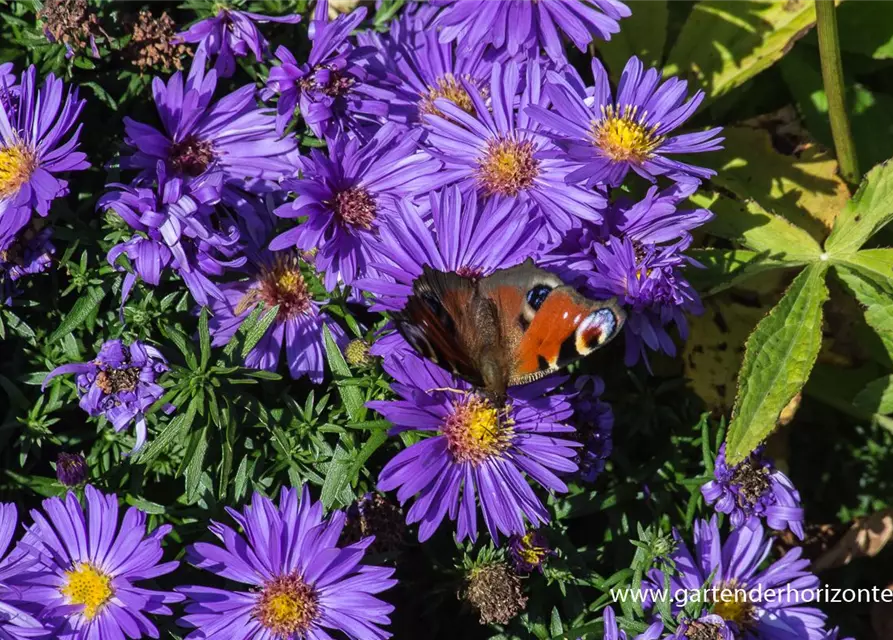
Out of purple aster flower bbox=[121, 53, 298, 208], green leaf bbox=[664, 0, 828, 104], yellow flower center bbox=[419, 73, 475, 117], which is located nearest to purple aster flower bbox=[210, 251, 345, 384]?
purple aster flower bbox=[121, 53, 298, 208]

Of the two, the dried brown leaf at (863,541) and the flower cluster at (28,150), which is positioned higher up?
the flower cluster at (28,150)

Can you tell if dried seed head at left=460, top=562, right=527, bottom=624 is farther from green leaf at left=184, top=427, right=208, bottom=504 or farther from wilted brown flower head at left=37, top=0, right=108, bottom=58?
wilted brown flower head at left=37, top=0, right=108, bottom=58

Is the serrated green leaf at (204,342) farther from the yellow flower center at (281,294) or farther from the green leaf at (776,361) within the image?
the green leaf at (776,361)

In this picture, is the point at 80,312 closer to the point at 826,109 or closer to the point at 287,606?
the point at 287,606

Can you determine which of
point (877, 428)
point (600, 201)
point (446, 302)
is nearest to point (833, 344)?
point (877, 428)

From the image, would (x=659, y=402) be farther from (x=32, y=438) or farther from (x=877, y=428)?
(x=32, y=438)

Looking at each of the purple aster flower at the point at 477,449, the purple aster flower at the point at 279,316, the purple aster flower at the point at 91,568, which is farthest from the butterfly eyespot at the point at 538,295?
the purple aster flower at the point at 91,568
